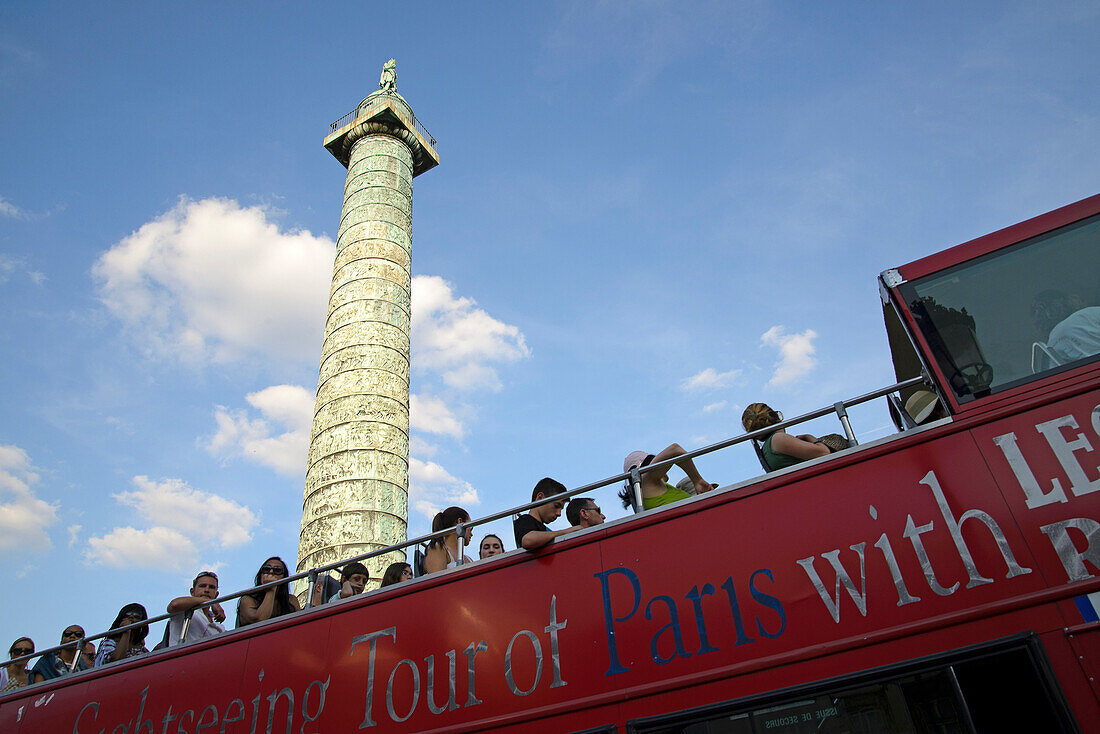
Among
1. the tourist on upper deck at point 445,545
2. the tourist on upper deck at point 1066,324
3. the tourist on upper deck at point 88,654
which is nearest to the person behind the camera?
the tourist on upper deck at point 1066,324

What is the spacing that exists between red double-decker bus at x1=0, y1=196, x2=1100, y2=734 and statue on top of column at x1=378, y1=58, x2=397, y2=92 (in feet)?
50.4

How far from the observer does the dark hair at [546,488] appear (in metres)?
4.48

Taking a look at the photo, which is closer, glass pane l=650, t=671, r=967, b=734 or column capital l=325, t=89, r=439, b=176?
glass pane l=650, t=671, r=967, b=734

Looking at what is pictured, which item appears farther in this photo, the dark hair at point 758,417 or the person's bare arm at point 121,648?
the person's bare arm at point 121,648

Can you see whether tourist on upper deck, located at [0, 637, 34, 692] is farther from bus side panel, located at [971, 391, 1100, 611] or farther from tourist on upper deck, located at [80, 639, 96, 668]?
bus side panel, located at [971, 391, 1100, 611]

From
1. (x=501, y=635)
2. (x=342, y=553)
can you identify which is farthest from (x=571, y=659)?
(x=342, y=553)

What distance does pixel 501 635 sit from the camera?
11.9 feet

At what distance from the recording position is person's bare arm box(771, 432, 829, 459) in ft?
10.9

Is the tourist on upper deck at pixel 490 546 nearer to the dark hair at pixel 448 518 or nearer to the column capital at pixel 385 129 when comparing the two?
the dark hair at pixel 448 518

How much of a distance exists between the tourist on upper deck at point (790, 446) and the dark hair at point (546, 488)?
136 cm

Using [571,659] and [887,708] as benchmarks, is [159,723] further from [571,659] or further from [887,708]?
[887,708]

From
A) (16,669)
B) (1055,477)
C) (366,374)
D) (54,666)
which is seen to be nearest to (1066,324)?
(1055,477)

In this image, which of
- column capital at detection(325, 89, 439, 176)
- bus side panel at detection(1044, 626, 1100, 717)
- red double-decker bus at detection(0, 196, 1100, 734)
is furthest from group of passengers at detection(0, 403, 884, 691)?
column capital at detection(325, 89, 439, 176)

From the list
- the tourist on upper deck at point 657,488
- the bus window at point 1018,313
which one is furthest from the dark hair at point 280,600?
the bus window at point 1018,313
